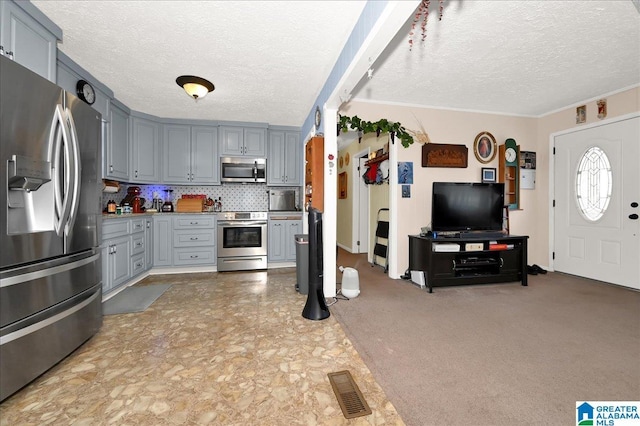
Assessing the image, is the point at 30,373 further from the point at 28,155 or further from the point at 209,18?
the point at 209,18

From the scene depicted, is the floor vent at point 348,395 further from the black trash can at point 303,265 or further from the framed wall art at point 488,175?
the framed wall art at point 488,175

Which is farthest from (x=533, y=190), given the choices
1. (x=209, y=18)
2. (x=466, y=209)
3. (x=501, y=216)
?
(x=209, y=18)

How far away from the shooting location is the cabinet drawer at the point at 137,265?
3.79m

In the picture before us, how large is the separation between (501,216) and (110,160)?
212 inches

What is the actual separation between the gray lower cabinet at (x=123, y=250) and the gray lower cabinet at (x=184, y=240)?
198mm

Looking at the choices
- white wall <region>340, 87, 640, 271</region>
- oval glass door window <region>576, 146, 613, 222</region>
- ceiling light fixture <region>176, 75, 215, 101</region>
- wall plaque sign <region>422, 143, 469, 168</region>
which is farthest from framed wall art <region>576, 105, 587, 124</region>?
ceiling light fixture <region>176, 75, 215, 101</region>

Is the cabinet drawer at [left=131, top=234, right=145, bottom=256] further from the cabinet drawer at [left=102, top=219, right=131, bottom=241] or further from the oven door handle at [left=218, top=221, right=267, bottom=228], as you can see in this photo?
the oven door handle at [left=218, top=221, right=267, bottom=228]

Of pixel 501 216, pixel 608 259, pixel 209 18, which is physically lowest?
pixel 608 259

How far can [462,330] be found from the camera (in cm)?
243

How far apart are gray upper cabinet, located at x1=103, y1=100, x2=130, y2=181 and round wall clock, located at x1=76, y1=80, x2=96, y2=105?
19.9 inches

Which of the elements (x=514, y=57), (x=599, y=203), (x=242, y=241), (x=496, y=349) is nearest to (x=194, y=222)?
(x=242, y=241)

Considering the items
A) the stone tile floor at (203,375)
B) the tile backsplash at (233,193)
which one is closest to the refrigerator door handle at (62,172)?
the stone tile floor at (203,375)

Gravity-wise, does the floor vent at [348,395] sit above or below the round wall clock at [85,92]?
below

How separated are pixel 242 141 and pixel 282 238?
5.95 ft
